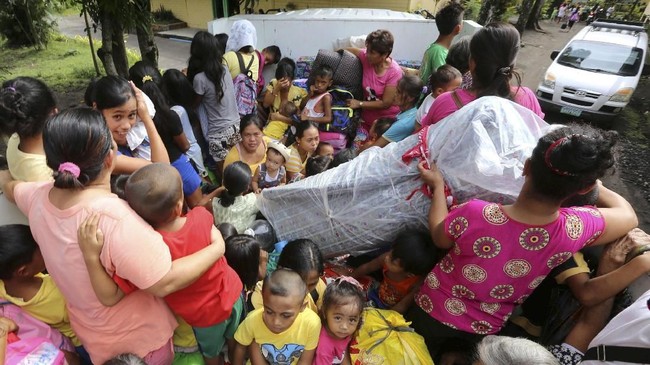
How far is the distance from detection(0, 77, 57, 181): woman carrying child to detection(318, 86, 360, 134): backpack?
2592 millimetres

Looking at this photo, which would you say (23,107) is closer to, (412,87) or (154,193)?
(154,193)

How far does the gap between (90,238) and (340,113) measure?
301 centimetres

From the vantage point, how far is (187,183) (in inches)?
123

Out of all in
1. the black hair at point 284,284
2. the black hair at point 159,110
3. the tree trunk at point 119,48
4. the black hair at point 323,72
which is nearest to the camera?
the black hair at point 284,284

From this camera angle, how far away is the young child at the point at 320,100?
12.9 ft

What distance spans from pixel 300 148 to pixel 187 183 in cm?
115

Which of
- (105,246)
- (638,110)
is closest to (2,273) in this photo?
(105,246)

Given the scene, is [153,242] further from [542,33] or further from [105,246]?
[542,33]

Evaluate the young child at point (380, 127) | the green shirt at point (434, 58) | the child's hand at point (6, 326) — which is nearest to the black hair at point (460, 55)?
the green shirt at point (434, 58)

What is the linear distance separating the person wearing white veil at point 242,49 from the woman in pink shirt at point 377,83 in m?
1.15

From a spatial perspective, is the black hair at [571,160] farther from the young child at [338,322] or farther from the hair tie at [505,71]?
the young child at [338,322]

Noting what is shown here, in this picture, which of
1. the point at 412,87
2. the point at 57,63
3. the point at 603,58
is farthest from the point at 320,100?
the point at 57,63

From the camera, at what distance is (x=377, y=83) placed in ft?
13.0

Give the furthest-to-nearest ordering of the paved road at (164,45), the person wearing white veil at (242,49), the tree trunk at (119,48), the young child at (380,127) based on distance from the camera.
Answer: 1. the paved road at (164,45)
2. the tree trunk at (119,48)
3. the person wearing white veil at (242,49)
4. the young child at (380,127)
